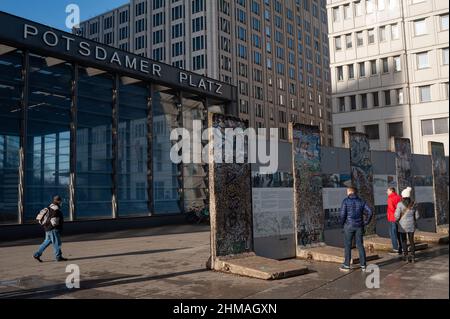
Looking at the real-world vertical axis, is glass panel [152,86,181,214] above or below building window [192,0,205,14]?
below

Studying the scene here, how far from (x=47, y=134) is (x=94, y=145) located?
2618 millimetres

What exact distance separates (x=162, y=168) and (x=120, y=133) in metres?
3.60

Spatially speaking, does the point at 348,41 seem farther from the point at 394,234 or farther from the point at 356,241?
the point at 356,241

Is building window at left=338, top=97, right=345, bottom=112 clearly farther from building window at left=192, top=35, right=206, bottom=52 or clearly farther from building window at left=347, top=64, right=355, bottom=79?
building window at left=192, top=35, right=206, bottom=52

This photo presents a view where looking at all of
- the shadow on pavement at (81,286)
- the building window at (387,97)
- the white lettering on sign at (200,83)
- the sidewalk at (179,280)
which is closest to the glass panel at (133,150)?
the white lettering on sign at (200,83)

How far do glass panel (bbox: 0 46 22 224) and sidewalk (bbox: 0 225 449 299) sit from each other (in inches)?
263

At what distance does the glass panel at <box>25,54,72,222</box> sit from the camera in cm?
2011

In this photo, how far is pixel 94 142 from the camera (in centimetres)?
2288

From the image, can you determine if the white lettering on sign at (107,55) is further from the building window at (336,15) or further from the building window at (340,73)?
the building window at (336,15)

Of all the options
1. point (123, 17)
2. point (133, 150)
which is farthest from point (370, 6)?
point (123, 17)

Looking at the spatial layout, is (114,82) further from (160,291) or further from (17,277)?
(160,291)

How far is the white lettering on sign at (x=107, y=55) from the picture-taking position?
64.4 ft

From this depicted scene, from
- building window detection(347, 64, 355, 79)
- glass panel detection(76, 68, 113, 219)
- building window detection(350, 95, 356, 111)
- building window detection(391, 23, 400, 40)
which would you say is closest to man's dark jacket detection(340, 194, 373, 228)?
glass panel detection(76, 68, 113, 219)
